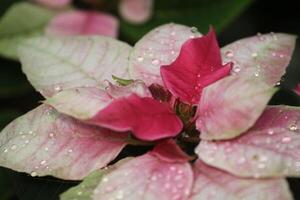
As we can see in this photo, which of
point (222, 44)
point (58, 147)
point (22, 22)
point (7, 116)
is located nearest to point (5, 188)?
point (7, 116)

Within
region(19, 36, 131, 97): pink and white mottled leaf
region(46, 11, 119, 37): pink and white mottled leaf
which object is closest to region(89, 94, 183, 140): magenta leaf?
region(19, 36, 131, 97): pink and white mottled leaf

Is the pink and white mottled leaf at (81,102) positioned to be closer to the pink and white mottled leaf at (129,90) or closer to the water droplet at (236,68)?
the pink and white mottled leaf at (129,90)

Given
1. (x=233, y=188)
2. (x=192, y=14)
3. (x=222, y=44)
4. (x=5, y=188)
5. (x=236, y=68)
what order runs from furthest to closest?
(x=222, y=44), (x=192, y=14), (x=5, y=188), (x=236, y=68), (x=233, y=188)

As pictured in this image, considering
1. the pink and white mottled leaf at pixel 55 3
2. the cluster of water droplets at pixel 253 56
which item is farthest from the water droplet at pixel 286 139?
the pink and white mottled leaf at pixel 55 3

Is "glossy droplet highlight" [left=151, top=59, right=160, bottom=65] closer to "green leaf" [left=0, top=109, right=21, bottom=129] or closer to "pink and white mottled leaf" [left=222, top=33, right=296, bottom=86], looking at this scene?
"pink and white mottled leaf" [left=222, top=33, right=296, bottom=86]

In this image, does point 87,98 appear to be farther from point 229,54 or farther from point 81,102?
point 229,54

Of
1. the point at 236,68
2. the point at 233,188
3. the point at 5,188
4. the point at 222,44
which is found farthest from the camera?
the point at 222,44
